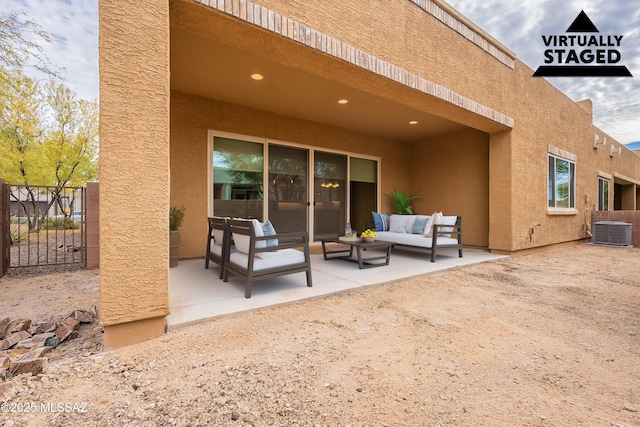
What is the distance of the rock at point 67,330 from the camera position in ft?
7.12

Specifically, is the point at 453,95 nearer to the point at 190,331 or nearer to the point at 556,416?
the point at 556,416

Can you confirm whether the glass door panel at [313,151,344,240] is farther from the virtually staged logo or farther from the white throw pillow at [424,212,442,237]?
the virtually staged logo

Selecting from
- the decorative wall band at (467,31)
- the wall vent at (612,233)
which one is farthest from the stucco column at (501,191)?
the wall vent at (612,233)

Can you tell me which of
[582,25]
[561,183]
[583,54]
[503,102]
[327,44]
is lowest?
[561,183]

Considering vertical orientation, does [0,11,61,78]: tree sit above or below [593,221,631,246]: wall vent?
above

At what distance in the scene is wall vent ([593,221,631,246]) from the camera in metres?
7.82

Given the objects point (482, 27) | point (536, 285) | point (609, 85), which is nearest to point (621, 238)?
point (609, 85)

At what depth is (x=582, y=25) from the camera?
6.27 meters

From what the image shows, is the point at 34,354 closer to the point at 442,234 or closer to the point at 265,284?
the point at 265,284

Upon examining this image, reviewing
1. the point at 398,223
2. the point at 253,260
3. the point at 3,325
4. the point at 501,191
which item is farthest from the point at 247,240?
the point at 501,191

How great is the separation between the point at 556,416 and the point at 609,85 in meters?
12.7

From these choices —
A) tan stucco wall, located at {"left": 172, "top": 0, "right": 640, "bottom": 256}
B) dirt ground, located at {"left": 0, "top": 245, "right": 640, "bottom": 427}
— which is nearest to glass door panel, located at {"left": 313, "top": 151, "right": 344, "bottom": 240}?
tan stucco wall, located at {"left": 172, "top": 0, "right": 640, "bottom": 256}

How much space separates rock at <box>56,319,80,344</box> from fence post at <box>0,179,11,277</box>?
2.82m

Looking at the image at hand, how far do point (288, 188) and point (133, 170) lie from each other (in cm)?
435
